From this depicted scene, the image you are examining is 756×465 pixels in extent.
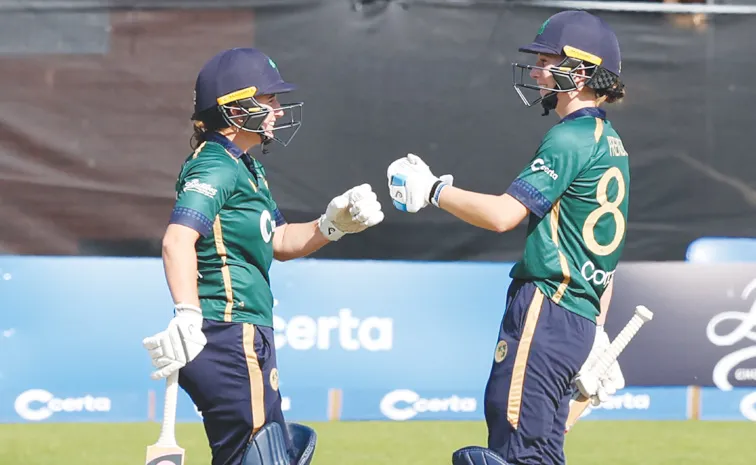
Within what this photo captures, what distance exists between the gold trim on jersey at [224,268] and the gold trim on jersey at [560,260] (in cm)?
108

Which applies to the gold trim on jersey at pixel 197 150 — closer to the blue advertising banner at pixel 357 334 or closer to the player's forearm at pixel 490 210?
the player's forearm at pixel 490 210

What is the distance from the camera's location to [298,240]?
4.58 meters

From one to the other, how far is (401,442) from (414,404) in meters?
0.52

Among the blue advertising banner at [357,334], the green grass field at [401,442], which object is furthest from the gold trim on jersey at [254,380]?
the blue advertising banner at [357,334]

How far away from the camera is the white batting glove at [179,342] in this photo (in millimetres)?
3727

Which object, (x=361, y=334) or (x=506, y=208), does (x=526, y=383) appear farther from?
(x=361, y=334)

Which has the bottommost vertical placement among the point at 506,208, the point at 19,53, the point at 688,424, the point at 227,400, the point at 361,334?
the point at 688,424

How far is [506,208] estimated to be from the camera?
3918 mm

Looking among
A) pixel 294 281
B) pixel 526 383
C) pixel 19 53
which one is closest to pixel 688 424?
pixel 294 281


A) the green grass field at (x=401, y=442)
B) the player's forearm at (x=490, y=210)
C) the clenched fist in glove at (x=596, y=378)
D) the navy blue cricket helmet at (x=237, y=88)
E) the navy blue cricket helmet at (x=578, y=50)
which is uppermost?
the navy blue cricket helmet at (x=578, y=50)

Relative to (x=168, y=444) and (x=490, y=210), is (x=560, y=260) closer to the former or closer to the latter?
(x=490, y=210)

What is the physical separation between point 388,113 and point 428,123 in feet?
0.78

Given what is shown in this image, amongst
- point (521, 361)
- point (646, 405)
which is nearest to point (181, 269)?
point (521, 361)

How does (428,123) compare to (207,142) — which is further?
(428,123)
